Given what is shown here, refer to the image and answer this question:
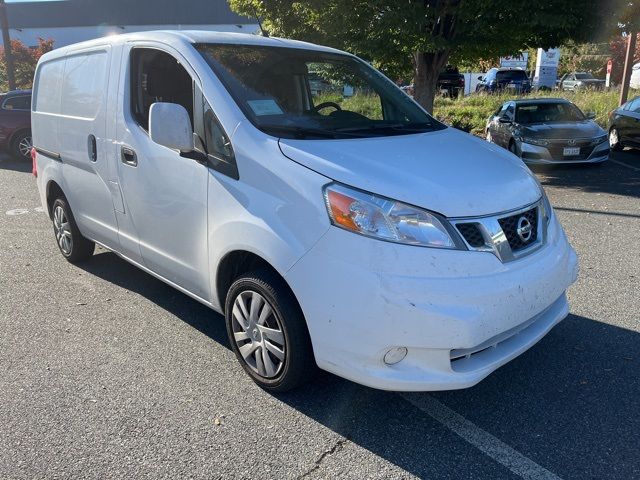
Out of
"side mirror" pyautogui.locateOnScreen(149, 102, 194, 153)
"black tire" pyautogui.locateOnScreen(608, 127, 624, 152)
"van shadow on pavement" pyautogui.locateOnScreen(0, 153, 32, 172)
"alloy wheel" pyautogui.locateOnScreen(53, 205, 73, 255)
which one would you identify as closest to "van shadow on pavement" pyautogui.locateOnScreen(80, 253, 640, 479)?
"side mirror" pyautogui.locateOnScreen(149, 102, 194, 153)

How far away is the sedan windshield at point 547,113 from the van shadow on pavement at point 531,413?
8.23m

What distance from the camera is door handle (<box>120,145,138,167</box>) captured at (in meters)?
3.80

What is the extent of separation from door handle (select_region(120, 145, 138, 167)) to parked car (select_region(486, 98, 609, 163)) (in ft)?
27.2

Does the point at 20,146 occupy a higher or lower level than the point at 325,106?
lower

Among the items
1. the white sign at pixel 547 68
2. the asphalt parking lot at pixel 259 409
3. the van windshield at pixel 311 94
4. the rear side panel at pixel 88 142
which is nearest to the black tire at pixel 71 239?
the rear side panel at pixel 88 142

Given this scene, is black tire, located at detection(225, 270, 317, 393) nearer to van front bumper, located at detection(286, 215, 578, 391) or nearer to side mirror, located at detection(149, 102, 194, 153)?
van front bumper, located at detection(286, 215, 578, 391)

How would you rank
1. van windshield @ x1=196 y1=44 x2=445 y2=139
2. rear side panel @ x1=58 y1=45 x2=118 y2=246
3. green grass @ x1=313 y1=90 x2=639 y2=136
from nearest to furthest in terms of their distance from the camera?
van windshield @ x1=196 y1=44 x2=445 y2=139 → rear side panel @ x1=58 y1=45 x2=118 y2=246 → green grass @ x1=313 y1=90 x2=639 y2=136

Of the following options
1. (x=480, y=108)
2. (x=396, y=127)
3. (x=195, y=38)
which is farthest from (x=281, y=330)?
(x=480, y=108)

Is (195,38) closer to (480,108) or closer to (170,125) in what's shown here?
(170,125)

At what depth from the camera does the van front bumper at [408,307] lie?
100 inches

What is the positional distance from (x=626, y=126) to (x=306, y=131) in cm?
1161

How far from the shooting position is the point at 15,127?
518 inches

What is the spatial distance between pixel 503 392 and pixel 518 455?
1.84 feet

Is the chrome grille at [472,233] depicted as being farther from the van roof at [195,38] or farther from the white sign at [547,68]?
the white sign at [547,68]
